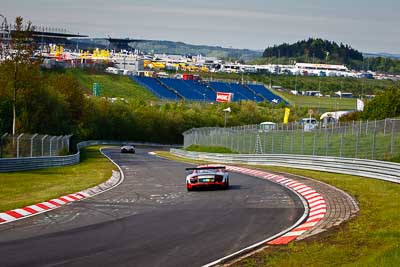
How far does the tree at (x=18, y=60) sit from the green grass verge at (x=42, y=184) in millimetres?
12093

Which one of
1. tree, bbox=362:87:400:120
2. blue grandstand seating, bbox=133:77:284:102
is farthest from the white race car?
blue grandstand seating, bbox=133:77:284:102

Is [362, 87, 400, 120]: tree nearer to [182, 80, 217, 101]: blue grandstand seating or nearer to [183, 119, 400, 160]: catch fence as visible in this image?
[183, 119, 400, 160]: catch fence

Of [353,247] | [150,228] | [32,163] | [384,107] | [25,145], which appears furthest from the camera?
[384,107]

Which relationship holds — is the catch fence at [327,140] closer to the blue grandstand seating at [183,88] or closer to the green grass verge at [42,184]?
the green grass verge at [42,184]

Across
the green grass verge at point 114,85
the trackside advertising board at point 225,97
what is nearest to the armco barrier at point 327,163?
the trackside advertising board at point 225,97

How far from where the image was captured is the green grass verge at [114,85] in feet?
525

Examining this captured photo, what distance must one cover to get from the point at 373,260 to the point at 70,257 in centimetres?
559

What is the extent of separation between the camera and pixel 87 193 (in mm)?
29250

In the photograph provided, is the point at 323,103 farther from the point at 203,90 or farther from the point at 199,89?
the point at 199,89

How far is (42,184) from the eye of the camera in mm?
32750

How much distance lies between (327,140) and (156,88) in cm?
13251

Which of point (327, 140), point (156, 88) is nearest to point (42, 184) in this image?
point (327, 140)

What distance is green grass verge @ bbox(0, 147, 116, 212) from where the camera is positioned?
26.1m

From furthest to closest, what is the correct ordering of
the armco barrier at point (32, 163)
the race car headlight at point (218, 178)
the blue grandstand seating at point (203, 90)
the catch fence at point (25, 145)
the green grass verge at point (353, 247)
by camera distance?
the blue grandstand seating at point (203, 90) < the catch fence at point (25, 145) < the armco barrier at point (32, 163) < the race car headlight at point (218, 178) < the green grass verge at point (353, 247)
